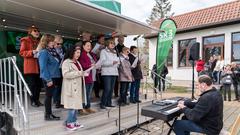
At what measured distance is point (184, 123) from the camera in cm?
383

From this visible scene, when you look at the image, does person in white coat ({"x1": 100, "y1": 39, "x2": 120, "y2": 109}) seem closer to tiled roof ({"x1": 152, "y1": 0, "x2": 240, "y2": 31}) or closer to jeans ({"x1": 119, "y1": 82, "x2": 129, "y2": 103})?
jeans ({"x1": 119, "y1": 82, "x2": 129, "y2": 103})

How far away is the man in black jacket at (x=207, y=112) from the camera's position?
138 inches

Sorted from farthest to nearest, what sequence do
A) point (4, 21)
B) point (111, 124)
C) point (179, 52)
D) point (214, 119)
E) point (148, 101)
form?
point (179, 52) → point (148, 101) → point (4, 21) → point (111, 124) → point (214, 119)

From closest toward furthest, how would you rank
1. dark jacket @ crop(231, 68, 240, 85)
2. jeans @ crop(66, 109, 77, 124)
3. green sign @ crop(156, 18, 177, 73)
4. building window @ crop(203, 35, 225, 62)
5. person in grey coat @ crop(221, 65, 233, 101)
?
jeans @ crop(66, 109, 77, 124) → green sign @ crop(156, 18, 177, 73) → person in grey coat @ crop(221, 65, 233, 101) → dark jacket @ crop(231, 68, 240, 85) → building window @ crop(203, 35, 225, 62)

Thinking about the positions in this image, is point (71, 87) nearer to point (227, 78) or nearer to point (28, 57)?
point (28, 57)

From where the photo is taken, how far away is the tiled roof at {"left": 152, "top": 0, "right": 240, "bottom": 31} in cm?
1260

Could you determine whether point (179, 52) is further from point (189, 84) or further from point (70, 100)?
point (70, 100)

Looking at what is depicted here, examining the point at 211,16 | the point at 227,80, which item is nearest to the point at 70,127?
the point at 227,80

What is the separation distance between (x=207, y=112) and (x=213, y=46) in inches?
417

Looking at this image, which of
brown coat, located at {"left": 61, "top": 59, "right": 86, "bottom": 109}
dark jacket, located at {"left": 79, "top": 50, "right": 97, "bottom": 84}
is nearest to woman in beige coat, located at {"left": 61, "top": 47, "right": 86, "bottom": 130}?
brown coat, located at {"left": 61, "top": 59, "right": 86, "bottom": 109}

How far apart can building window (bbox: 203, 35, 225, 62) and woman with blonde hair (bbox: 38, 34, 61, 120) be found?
10564 millimetres

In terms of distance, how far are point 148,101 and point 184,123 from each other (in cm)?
274

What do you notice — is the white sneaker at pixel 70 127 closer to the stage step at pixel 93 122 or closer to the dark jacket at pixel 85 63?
the stage step at pixel 93 122

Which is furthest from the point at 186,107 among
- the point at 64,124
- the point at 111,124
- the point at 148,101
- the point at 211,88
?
the point at 148,101
